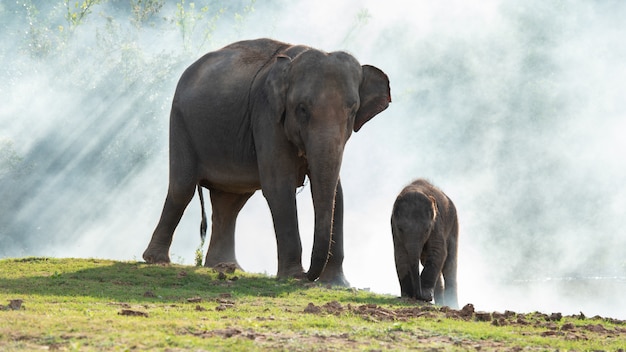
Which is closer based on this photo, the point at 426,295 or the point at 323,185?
the point at 323,185

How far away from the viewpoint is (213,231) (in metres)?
18.4

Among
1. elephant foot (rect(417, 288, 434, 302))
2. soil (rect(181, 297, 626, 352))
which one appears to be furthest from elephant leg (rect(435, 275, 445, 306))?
soil (rect(181, 297, 626, 352))

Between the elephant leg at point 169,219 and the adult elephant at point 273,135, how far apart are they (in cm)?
2

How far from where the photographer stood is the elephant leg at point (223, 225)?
18172 millimetres

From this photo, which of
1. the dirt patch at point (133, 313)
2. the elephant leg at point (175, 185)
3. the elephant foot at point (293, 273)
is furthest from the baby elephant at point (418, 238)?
the dirt patch at point (133, 313)

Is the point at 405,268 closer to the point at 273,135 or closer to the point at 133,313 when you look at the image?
the point at 273,135

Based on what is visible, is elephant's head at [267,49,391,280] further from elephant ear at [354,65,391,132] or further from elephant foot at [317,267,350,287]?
elephant foot at [317,267,350,287]

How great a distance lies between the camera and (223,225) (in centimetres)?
1825

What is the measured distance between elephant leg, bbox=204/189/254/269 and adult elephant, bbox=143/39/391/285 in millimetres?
16

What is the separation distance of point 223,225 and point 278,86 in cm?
376

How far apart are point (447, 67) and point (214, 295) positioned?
54.1 meters

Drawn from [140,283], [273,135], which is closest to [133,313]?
[140,283]

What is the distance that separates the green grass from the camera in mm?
8977

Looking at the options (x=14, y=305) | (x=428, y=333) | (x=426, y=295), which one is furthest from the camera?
(x=426, y=295)
